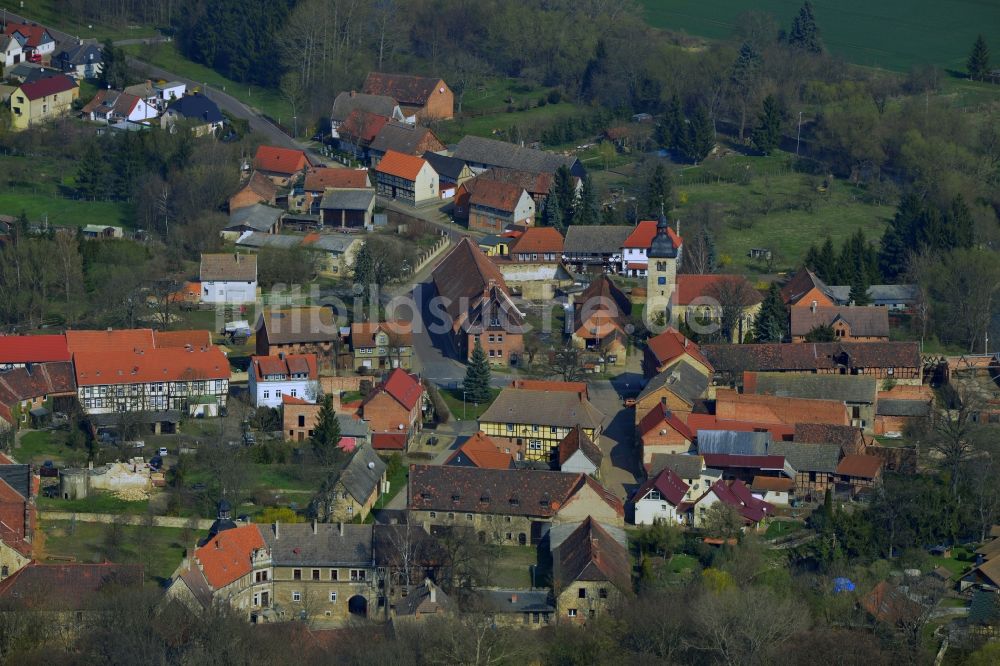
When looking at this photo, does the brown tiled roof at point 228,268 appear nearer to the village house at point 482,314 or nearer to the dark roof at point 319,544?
the village house at point 482,314

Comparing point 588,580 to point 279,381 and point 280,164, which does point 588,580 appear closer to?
point 279,381

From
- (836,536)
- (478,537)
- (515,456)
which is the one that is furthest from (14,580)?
(836,536)

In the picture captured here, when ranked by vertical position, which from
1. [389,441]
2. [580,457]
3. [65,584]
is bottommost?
[389,441]

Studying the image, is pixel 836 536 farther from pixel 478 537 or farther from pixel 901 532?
pixel 478 537

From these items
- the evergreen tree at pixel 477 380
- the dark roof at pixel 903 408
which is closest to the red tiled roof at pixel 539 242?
the evergreen tree at pixel 477 380

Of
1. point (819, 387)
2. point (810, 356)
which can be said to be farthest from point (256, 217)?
point (819, 387)

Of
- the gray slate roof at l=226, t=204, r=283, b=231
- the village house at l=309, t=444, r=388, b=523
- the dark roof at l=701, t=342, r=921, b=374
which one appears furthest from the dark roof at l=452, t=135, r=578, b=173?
the village house at l=309, t=444, r=388, b=523

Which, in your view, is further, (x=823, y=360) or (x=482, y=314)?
(x=482, y=314)
